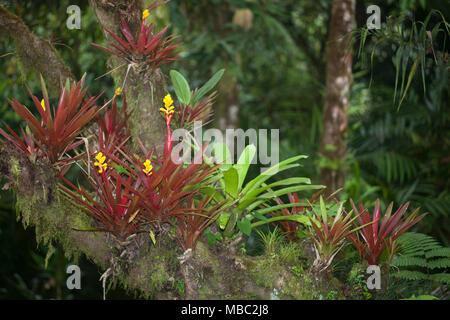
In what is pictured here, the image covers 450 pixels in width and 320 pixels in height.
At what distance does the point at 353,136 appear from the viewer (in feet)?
13.7

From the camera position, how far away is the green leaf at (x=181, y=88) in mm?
1787

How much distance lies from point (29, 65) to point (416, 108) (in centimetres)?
340

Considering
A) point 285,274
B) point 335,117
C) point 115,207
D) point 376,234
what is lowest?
point 285,274

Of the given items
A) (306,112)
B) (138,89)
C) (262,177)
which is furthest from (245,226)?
(306,112)

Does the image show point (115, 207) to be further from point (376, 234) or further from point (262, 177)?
point (376, 234)

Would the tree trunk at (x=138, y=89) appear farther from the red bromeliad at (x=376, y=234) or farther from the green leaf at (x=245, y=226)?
the red bromeliad at (x=376, y=234)

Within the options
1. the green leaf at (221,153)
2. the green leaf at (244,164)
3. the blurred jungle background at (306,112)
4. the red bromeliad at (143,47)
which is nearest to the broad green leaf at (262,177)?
the green leaf at (244,164)

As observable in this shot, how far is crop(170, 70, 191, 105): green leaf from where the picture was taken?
1.79 metres

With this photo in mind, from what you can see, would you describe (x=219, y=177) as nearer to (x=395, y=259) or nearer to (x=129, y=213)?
(x=129, y=213)

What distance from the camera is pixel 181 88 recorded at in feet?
5.88

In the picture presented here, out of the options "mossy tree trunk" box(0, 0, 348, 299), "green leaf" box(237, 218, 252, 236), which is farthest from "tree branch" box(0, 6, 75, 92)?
"green leaf" box(237, 218, 252, 236)

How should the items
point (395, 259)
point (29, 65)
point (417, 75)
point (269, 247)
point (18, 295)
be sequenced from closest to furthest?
point (269, 247)
point (395, 259)
point (29, 65)
point (417, 75)
point (18, 295)

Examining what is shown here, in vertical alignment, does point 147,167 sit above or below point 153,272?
above
